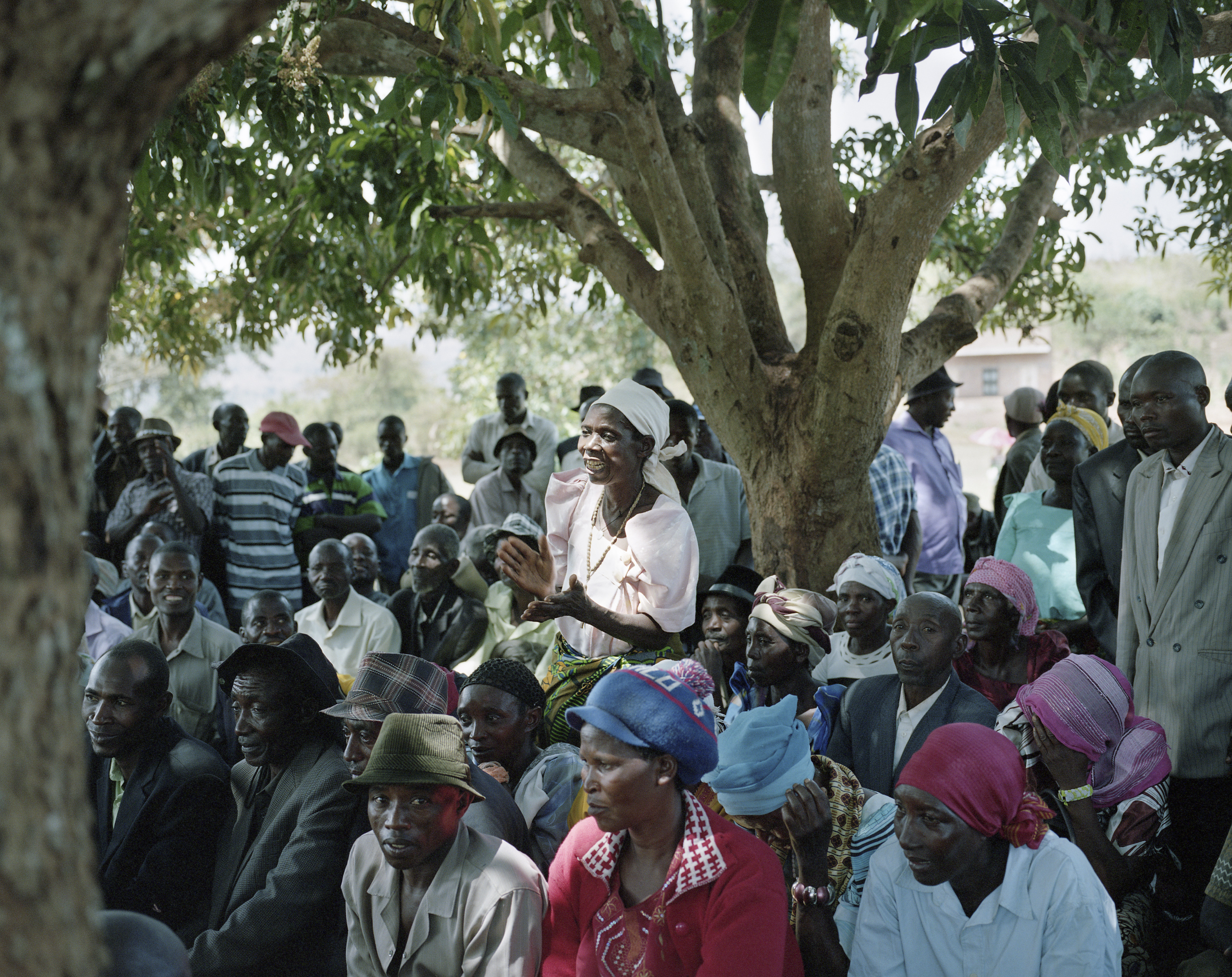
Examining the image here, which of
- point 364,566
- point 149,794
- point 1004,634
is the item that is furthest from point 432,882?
point 364,566

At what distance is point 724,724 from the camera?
12.9 feet

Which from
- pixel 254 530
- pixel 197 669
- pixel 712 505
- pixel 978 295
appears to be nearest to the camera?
pixel 197 669

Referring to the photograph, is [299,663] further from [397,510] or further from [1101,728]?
[397,510]

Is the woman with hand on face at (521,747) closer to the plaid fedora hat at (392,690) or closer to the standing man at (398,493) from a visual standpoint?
the plaid fedora hat at (392,690)

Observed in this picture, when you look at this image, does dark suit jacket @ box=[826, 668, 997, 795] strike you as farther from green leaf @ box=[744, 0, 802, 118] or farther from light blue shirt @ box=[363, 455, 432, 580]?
light blue shirt @ box=[363, 455, 432, 580]

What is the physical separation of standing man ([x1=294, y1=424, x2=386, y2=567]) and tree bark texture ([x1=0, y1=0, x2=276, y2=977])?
6.96 metres

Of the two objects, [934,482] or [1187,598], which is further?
[934,482]

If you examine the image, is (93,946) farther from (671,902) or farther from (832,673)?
(832,673)

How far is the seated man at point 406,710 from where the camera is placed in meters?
3.37

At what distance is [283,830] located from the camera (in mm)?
3566

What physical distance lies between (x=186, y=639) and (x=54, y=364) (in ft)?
15.3

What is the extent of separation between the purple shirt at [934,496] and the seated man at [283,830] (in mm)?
3899

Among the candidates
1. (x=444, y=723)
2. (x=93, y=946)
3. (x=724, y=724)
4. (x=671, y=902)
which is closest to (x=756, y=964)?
(x=671, y=902)

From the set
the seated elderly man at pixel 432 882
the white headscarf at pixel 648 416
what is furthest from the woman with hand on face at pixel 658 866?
the white headscarf at pixel 648 416
